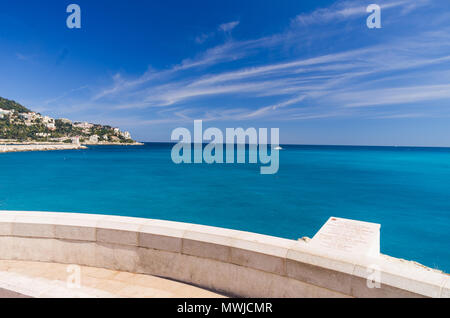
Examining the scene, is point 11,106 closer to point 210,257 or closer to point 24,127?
point 24,127

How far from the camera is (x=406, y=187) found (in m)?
43.3

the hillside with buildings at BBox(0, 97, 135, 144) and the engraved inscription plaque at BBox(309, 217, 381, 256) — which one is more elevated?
the hillside with buildings at BBox(0, 97, 135, 144)

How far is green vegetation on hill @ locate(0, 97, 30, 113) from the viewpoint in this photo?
180625mm

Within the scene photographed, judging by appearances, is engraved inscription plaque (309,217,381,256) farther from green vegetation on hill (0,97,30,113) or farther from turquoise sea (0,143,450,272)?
green vegetation on hill (0,97,30,113)

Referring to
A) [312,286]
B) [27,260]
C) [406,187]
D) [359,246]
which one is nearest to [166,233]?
[312,286]

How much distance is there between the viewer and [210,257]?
425 centimetres

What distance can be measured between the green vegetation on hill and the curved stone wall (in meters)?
230

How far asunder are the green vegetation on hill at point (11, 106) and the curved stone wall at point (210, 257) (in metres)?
230

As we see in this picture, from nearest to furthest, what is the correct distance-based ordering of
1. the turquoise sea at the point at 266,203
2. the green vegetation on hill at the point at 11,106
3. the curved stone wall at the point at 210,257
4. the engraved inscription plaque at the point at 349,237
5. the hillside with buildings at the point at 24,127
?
the curved stone wall at the point at 210,257, the engraved inscription plaque at the point at 349,237, the turquoise sea at the point at 266,203, the hillside with buildings at the point at 24,127, the green vegetation on hill at the point at 11,106

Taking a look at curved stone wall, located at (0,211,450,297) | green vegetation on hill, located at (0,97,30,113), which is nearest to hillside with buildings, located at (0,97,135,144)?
green vegetation on hill, located at (0,97,30,113)

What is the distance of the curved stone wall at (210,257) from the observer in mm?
3359

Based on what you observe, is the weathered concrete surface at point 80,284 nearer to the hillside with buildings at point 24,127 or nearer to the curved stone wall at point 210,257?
the curved stone wall at point 210,257

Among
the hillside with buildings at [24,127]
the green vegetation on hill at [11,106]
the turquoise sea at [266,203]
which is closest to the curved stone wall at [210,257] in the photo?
the turquoise sea at [266,203]
